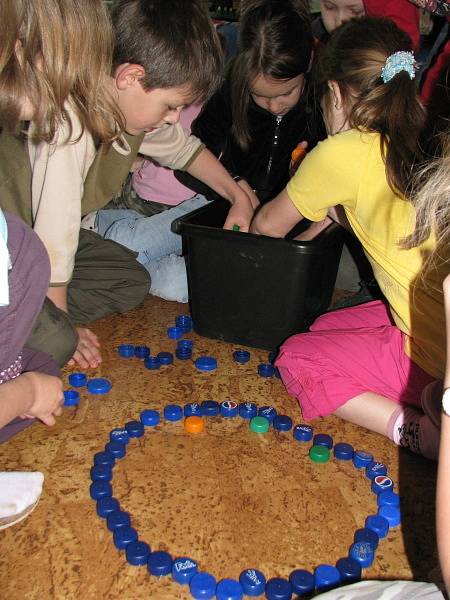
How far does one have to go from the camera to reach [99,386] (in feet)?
4.22

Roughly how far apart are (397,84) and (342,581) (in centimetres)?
85

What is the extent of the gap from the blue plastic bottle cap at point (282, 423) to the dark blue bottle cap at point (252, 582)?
1.20 feet

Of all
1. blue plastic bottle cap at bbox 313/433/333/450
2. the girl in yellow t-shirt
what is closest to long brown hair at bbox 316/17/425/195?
the girl in yellow t-shirt

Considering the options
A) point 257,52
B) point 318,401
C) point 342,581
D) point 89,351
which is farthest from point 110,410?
point 257,52

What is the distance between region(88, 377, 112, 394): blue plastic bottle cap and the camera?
129cm

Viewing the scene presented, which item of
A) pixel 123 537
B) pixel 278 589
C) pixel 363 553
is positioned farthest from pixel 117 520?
pixel 363 553

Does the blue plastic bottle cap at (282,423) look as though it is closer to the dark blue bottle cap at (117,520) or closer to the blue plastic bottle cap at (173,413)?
the blue plastic bottle cap at (173,413)

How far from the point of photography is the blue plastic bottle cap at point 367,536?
0.93 m

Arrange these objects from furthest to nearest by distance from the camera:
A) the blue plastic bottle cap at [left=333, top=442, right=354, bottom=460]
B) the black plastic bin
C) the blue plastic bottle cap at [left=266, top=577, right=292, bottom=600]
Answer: the black plastic bin → the blue plastic bottle cap at [left=333, top=442, right=354, bottom=460] → the blue plastic bottle cap at [left=266, top=577, right=292, bottom=600]

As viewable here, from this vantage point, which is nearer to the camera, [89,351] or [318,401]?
[318,401]

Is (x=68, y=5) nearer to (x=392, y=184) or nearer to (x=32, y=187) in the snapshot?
(x=32, y=187)

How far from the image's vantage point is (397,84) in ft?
3.75

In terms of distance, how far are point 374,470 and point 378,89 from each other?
698 mm

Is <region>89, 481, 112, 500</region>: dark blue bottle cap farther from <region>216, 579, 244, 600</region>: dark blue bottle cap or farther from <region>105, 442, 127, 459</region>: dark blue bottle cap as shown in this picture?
<region>216, 579, 244, 600</region>: dark blue bottle cap
